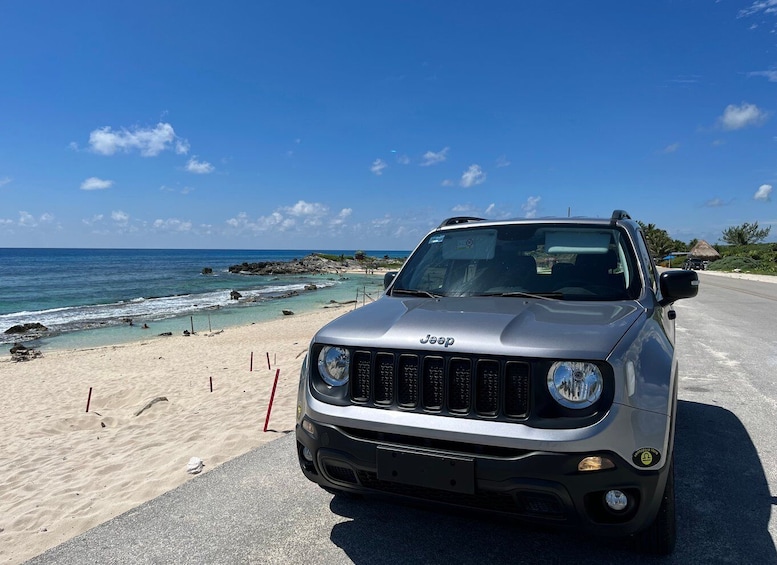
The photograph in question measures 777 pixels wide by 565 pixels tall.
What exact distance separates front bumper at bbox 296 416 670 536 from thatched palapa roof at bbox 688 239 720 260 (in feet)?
244

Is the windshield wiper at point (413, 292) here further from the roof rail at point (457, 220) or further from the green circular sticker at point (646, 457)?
the green circular sticker at point (646, 457)

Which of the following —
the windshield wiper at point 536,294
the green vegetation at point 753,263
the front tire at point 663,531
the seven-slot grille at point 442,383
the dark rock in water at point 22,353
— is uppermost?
the windshield wiper at point 536,294

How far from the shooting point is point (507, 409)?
7.87 ft

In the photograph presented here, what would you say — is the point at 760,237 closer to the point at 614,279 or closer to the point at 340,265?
the point at 340,265

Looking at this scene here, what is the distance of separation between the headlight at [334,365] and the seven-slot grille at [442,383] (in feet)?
0.28

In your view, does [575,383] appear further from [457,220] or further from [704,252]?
[704,252]

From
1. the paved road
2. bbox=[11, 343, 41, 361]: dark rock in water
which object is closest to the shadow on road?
the paved road

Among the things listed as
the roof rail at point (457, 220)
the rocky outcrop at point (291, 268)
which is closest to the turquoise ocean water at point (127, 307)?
the rocky outcrop at point (291, 268)

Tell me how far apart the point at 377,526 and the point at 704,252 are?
7561cm

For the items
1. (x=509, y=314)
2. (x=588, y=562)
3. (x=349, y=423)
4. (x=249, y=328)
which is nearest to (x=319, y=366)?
(x=349, y=423)

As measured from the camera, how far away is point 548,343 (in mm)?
2377

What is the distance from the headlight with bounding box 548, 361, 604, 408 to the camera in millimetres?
2301

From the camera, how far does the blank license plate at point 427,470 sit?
2.35 m

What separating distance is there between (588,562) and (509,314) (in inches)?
56.3
